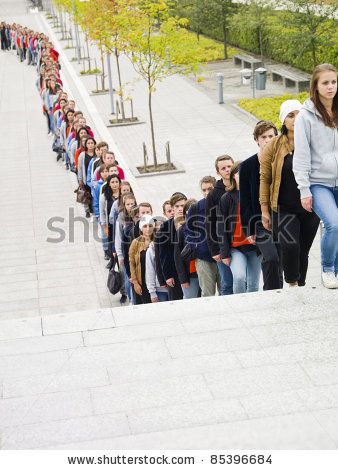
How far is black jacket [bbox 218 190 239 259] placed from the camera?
319 inches

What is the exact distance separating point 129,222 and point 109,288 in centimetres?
162

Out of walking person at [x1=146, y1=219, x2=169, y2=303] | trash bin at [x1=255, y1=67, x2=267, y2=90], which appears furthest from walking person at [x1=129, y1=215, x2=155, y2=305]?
trash bin at [x1=255, y1=67, x2=267, y2=90]

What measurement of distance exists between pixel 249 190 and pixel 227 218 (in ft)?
2.66

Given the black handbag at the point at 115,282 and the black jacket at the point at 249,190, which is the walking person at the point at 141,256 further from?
the black jacket at the point at 249,190

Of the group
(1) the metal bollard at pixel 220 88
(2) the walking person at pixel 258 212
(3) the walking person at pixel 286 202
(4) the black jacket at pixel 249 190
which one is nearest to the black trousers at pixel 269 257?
(2) the walking person at pixel 258 212

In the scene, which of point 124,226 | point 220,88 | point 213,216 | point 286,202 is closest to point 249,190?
point 286,202

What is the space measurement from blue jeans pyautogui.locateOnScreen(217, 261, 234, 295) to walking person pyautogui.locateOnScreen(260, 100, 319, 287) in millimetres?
1302

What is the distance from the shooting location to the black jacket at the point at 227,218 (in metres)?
8.10

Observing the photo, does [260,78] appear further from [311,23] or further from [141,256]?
[141,256]

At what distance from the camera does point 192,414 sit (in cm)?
512

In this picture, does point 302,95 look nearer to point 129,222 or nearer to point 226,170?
point 129,222

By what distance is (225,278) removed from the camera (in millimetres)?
8695

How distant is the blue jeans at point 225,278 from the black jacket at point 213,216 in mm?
233
